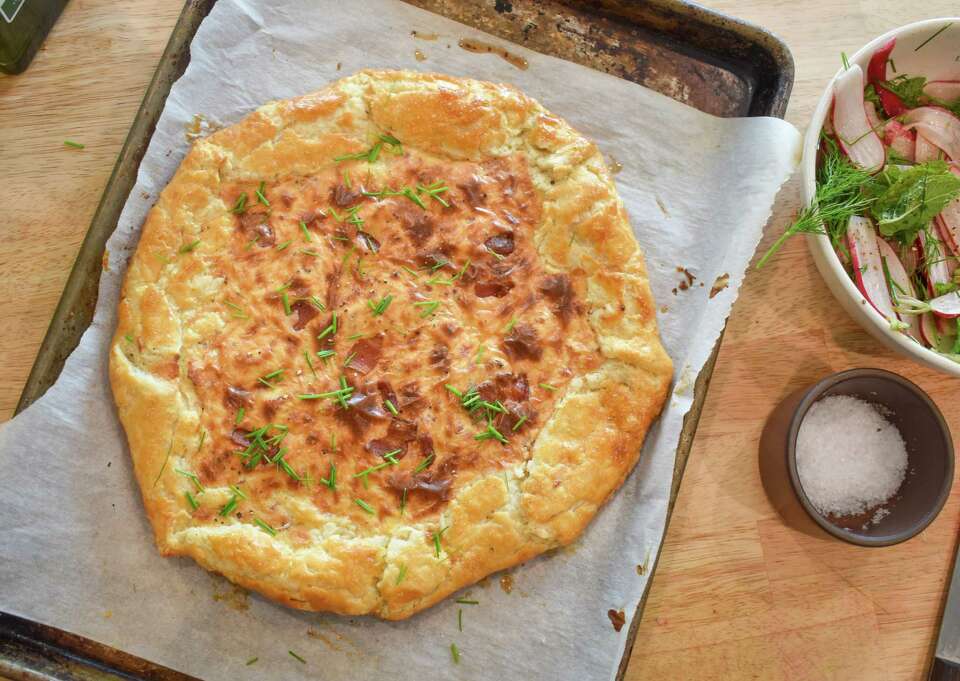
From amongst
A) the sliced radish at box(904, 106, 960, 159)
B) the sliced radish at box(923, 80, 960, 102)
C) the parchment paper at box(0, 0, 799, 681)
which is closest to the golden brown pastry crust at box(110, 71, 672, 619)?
the parchment paper at box(0, 0, 799, 681)

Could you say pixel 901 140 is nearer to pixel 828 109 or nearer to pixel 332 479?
pixel 828 109

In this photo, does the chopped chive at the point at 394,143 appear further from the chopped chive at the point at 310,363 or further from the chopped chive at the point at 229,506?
the chopped chive at the point at 229,506

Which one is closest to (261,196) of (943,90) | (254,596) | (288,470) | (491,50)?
(288,470)

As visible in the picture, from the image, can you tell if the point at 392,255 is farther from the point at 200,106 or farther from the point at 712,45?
the point at 712,45

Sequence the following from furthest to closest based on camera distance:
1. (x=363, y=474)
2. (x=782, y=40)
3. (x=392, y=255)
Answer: (x=782, y=40), (x=392, y=255), (x=363, y=474)

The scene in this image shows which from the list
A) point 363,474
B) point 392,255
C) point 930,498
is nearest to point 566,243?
point 392,255

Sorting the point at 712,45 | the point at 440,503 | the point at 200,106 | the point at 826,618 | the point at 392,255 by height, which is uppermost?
the point at 712,45

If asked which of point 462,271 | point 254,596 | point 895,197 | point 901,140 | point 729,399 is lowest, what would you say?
point 254,596
